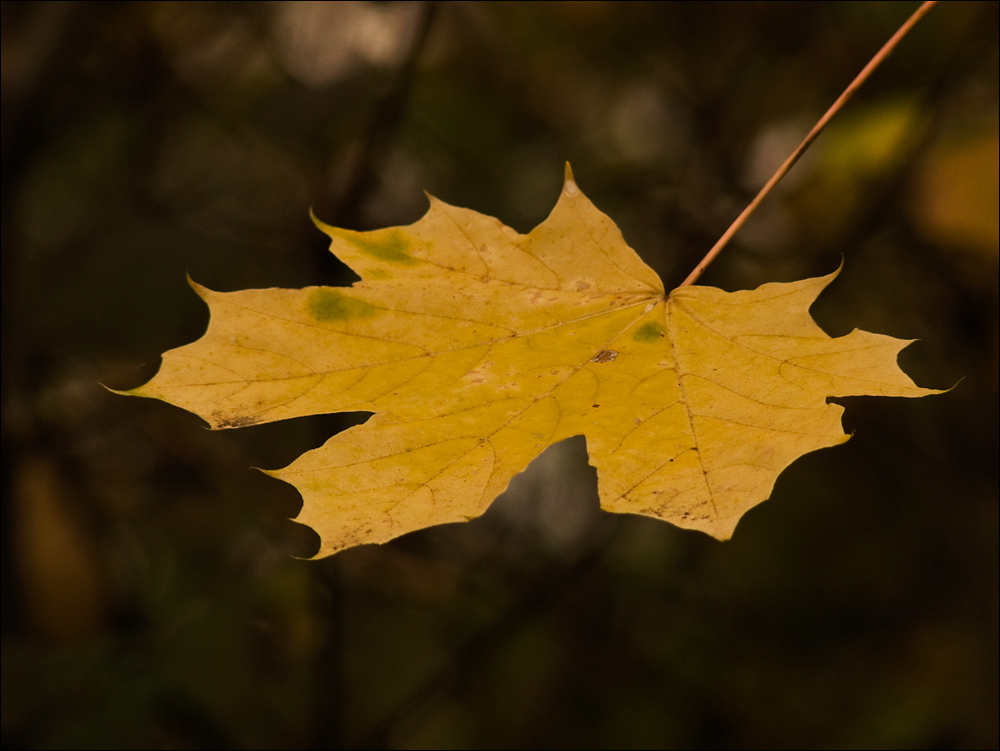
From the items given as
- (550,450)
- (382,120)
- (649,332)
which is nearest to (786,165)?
(649,332)

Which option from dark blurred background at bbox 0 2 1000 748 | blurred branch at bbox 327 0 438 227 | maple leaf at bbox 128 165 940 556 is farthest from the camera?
dark blurred background at bbox 0 2 1000 748

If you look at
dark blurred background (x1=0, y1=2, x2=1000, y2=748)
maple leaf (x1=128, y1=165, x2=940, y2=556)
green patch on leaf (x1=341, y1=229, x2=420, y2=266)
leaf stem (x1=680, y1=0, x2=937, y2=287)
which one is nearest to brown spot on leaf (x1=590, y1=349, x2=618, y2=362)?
maple leaf (x1=128, y1=165, x2=940, y2=556)

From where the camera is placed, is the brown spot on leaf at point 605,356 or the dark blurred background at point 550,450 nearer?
the brown spot on leaf at point 605,356

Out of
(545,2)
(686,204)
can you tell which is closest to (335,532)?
(686,204)

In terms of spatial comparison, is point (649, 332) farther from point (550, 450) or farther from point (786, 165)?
point (550, 450)

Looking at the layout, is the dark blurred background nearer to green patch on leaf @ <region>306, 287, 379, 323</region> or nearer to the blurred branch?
the blurred branch

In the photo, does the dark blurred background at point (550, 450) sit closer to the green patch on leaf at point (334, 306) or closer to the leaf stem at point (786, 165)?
the green patch on leaf at point (334, 306)

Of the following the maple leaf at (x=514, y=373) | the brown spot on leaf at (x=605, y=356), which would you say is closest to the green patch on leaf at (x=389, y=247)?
the maple leaf at (x=514, y=373)
